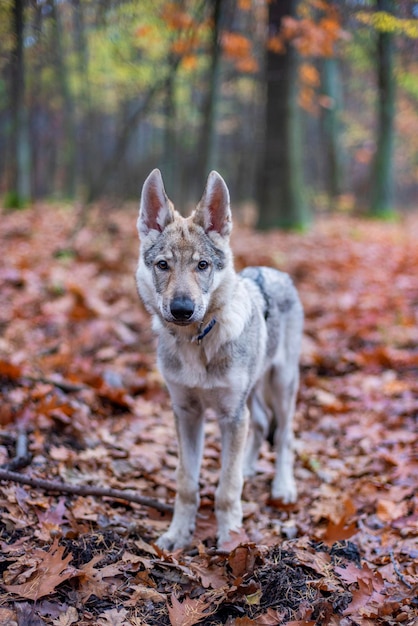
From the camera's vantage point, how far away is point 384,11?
978 cm

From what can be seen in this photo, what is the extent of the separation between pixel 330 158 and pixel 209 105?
1173 cm

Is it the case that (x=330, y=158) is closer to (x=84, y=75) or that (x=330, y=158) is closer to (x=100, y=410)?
(x=84, y=75)

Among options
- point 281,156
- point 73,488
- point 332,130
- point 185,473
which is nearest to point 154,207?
point 185,473

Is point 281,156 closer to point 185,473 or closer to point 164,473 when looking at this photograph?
point 164,473

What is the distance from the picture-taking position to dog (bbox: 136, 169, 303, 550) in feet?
12.4

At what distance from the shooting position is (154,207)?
4.04 meters

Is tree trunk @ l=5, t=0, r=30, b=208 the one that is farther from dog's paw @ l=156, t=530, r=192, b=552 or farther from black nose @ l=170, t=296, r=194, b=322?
dog's paw @ l=156, t=530, r=192, b=552

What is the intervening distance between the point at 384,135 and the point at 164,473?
18.4 m

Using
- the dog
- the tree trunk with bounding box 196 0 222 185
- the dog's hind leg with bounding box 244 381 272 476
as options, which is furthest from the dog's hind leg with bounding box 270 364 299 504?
the tree trunk with bounding box 196 0 222 185

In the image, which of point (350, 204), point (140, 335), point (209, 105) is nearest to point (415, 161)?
point (350, 204)

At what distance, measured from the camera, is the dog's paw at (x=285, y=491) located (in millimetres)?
4816

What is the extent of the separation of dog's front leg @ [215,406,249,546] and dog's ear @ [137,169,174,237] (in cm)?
144

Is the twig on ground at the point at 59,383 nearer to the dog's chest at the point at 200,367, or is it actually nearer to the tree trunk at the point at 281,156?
the dog's chest at the point at 200,367

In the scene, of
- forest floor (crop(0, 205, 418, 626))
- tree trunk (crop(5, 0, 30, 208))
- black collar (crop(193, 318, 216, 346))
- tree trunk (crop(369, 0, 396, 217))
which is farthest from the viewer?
tree trunk (crop(369, 0, 396, 217))
